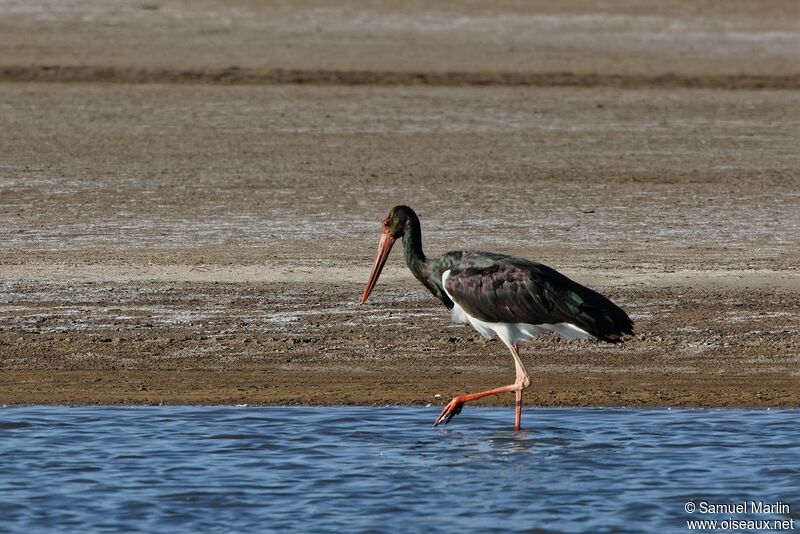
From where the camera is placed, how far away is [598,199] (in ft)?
52.2

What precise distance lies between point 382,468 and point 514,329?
1.23 m

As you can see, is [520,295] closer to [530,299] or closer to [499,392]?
[530,299]

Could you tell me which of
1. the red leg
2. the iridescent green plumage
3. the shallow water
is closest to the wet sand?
the shallow water

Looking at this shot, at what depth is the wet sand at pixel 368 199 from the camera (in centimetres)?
1041

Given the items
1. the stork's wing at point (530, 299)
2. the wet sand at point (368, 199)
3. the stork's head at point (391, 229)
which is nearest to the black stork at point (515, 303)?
the stork's wing at point (530, 299)

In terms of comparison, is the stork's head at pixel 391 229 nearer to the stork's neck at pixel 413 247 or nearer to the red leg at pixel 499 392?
the stork's neck at pixel 413 247

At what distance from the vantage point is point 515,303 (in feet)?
30.5

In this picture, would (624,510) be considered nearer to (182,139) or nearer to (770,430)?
(770,430)

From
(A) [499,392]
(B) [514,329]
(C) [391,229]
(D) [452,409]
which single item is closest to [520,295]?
(B) [514,329]

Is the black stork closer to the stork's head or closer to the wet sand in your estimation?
the stork's head

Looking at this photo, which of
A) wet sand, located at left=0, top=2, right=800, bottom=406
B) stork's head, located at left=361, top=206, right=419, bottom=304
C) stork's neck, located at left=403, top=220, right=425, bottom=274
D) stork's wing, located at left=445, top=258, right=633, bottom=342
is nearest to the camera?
stork's wing, located at left=445, top=258, right=633, bottom=342

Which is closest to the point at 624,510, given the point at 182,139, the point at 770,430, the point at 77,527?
the point at 770,430

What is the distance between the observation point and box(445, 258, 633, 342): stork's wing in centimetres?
907

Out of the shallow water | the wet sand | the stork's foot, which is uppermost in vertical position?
the wet sand
